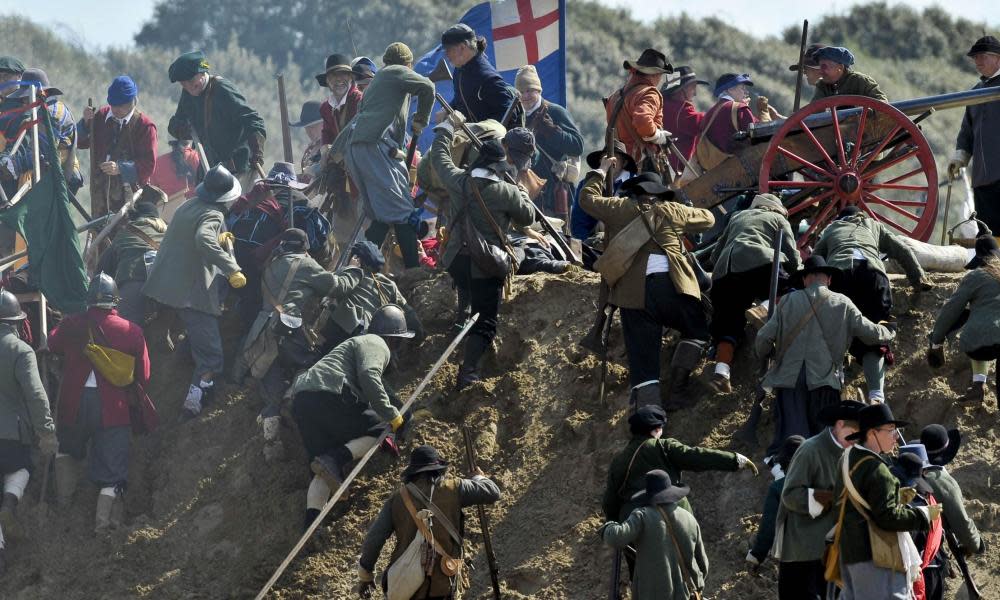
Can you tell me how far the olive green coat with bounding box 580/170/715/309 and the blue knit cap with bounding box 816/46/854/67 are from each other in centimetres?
223

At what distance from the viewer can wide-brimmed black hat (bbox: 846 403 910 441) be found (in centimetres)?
958

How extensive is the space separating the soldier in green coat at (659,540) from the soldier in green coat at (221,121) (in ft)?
27.0

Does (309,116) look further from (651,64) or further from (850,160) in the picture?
(850,160)

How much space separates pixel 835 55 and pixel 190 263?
5.47 metres

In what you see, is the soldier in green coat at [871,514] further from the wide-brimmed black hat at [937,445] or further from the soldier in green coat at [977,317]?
the soldier in green coat at [977,317]

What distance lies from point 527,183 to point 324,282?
2.37m

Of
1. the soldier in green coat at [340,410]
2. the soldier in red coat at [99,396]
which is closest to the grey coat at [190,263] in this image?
the soldier in red coat at [99,396]

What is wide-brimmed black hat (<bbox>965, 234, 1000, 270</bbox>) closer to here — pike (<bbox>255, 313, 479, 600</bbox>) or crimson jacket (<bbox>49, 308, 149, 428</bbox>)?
pike (<bbox>255, 313, 479, 600</bbox>)

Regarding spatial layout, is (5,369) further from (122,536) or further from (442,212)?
(442,212)

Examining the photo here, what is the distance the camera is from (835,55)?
14.2 metres

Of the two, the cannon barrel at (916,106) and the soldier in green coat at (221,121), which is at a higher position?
the cannon barrel at (916,106)

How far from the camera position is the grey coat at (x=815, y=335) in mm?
11523

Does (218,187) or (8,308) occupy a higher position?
(218,187)

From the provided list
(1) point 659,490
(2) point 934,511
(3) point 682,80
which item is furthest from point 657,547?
(3) point 682,80
